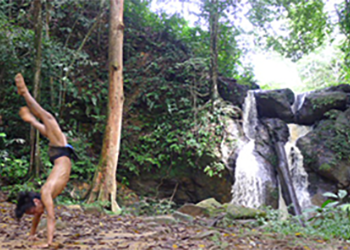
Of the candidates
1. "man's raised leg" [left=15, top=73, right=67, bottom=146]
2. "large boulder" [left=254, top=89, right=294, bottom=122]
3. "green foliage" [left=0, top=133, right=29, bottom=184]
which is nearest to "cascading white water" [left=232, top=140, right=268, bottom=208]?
"large boulder" [left=254, top=89, right=294, bottom=122]

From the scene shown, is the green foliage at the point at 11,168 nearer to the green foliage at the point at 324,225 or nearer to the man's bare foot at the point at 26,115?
the man's bare foot at the point at 26,115

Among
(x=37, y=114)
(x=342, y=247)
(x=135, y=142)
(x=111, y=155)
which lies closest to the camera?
(x=37, y=114)

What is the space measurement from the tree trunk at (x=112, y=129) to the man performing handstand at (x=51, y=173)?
391 cm

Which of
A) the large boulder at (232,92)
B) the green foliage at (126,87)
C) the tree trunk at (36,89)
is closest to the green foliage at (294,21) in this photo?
the green foliage at (126,87)

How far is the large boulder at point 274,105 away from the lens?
1319 cm

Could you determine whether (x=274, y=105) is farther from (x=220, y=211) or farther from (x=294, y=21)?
(x=220, y=211)

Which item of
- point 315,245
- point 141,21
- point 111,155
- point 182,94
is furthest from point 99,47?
point 315,245

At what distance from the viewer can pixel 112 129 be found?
826 centimetres

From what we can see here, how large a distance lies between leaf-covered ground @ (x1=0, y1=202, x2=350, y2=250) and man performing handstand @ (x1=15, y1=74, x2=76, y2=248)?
0.38m

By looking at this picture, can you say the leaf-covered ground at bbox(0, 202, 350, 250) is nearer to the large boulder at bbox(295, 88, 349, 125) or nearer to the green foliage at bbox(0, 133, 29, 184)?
the green foliage at bbox(0, 133, 29, 184)

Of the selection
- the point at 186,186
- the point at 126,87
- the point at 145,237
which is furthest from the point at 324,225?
the point at 126,87

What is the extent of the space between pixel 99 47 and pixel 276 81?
69.8 ft

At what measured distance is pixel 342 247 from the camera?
4371mm

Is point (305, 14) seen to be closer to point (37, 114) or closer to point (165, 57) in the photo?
point (165, 57)
